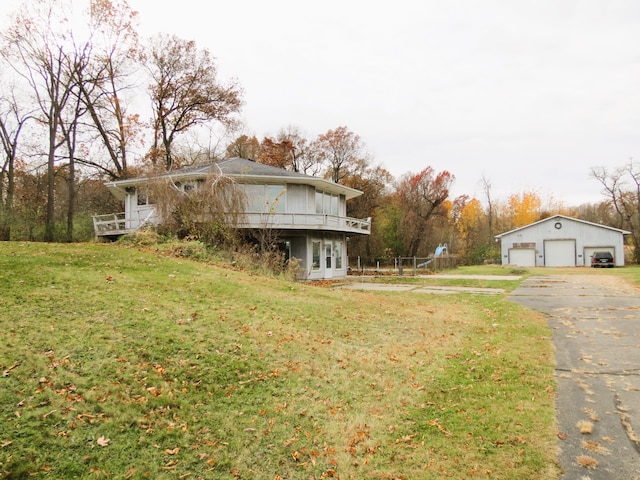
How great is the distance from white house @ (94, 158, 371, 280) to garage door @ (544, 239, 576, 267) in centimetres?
2581

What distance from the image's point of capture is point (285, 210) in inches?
904

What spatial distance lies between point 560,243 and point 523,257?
11.8 feet

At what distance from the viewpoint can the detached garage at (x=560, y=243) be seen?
128 ft

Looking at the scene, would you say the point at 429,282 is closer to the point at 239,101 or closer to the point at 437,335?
the point at 437,335

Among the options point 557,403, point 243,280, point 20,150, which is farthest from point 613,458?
point 20,150

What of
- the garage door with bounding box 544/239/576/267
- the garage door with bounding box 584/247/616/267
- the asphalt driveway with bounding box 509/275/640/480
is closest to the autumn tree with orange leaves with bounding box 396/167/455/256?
the garage door with bounding box 544/239/576/267

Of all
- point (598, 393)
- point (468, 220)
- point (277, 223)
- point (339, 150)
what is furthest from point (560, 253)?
point (598, 393)

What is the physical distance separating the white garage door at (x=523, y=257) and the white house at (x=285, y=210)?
79.9 feet

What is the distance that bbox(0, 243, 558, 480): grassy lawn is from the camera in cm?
347

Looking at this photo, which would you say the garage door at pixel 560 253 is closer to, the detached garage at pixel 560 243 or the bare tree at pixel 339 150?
the detached garage at pixel 560 243

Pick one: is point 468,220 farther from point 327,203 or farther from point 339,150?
point 327,203

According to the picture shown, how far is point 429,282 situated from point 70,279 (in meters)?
17.8

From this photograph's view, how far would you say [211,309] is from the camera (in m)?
7.69

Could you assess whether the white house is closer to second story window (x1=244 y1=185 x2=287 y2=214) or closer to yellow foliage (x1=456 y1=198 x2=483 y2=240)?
second story window (x1=244 y1=185 x2=287 y2=214)
